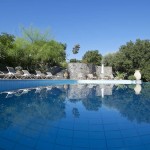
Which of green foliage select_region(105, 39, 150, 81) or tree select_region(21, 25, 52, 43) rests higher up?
tree select_region(21, 25, 52, 43)

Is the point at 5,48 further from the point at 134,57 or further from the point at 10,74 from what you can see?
the point at 134,57

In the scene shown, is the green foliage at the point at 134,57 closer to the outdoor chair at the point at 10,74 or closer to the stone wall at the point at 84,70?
the stone wall at the point at 84,70

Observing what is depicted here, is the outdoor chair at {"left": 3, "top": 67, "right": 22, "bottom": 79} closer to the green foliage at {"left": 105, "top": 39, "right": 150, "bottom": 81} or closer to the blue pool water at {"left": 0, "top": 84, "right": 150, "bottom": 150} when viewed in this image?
the blue pool water at {"left": 0, "top": 84, "right": 150, "bottom": 150}

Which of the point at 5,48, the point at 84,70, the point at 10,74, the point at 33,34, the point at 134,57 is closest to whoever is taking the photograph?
the point at 10,74

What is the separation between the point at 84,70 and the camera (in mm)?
26031

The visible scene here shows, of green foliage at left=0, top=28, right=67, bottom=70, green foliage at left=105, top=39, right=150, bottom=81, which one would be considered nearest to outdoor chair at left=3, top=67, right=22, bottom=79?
green foliage at left=0, top=28, right=67, bottom=70

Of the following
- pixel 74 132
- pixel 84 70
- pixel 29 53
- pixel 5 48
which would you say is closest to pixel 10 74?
pixel 5 48

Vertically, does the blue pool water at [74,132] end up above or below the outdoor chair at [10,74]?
below

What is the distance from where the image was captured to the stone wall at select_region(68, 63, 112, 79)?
2545 cm

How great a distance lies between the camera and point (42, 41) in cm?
2492

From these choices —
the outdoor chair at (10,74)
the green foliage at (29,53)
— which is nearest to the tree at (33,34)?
the green foliage at (29,53)

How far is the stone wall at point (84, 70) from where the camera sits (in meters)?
25.5

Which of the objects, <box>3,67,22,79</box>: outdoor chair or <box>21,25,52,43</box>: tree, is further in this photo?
<box>21,25,52,43</box>: tree

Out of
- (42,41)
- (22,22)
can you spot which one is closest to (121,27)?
(42,41)
